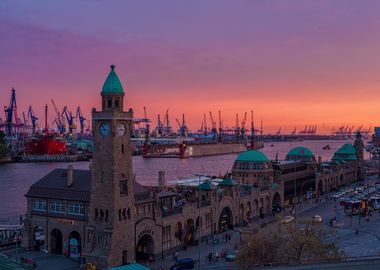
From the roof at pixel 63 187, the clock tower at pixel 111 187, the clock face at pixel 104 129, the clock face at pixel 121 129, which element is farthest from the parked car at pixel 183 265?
the clock face at pixel 104 129

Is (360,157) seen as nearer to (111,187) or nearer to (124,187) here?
(124,187)

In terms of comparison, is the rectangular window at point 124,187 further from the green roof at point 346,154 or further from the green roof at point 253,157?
the green roof at point 346,154

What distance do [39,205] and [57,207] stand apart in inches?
113

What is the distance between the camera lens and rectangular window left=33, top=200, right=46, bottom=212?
5484 centimetres

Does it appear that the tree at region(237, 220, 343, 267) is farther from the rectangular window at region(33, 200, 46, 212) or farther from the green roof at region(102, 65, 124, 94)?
the rectangular window at region(33, 200, 46, 212)

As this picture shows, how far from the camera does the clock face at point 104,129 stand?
48.1 meters

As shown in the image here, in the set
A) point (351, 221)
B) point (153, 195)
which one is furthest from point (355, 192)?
point (153, 195)

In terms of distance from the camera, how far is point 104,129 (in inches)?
1900

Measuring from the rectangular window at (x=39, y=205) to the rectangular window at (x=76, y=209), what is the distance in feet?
13.2

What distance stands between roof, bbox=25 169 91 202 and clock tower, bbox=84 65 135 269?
385cm

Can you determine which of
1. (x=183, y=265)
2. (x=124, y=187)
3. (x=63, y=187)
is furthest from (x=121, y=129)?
(x=183, y=265)

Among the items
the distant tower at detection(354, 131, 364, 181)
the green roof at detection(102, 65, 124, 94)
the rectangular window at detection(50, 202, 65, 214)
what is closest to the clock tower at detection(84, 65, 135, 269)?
the green roof at detection(102, 65, 124, 94)

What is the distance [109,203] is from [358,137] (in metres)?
105

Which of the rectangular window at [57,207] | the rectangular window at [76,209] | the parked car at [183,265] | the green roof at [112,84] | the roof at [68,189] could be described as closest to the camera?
the parked car at [183,265]
